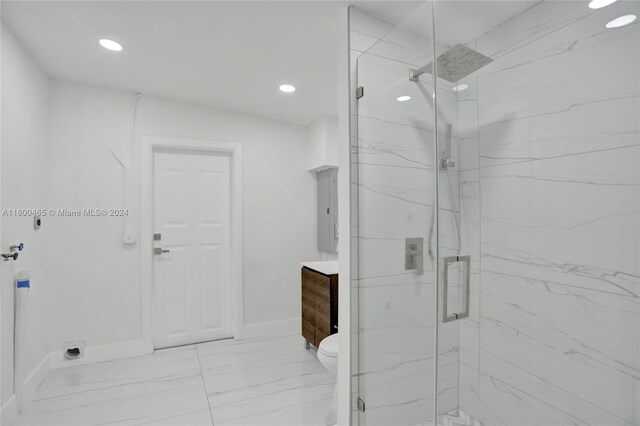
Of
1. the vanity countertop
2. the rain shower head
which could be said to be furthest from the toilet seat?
the rain shower head

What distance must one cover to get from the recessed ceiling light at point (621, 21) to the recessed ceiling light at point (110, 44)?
2516 millimetres

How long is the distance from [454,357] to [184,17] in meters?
2.25

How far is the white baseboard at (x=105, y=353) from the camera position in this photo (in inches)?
103

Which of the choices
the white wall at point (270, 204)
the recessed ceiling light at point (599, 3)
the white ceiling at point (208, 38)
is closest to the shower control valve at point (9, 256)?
the white ceiling at point (208, 38)

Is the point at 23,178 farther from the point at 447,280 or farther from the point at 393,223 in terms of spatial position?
the point at 447,280

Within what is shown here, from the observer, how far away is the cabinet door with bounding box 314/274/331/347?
104 inches

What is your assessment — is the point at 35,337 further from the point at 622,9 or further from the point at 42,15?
the point at 622,9

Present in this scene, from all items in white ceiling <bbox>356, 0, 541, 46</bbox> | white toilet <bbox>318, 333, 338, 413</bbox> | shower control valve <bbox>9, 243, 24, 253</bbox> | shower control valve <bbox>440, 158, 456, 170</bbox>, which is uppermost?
white ceiling <bbox>356, 0, 541, 46</bbox>

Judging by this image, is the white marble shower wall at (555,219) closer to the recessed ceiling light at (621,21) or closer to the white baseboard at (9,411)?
the recessed ceiling light at (621,21)

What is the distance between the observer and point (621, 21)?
1.09m

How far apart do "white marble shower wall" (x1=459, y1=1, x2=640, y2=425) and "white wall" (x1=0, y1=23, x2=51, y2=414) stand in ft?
8.23

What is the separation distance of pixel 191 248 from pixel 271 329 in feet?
3.86

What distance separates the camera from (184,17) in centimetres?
180

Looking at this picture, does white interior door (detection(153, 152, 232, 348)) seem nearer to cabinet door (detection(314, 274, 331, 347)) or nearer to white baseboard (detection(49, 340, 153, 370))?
white baseboard (detection(49, 340, 153, 370))
